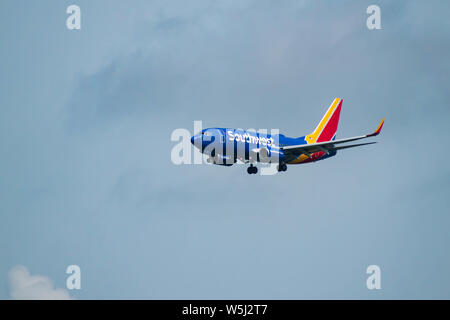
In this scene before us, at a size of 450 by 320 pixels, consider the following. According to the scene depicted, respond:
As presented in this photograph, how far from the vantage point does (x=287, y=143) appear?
132 meters

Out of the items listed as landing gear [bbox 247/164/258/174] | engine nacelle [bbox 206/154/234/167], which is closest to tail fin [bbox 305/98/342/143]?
landing gear [bbox 247/164/258/174]

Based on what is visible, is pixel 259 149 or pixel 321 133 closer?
pixel 259 149

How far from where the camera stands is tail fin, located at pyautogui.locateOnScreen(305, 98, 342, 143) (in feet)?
467

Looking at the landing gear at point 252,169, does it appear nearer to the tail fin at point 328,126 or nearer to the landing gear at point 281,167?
the landing gear at point 281,167

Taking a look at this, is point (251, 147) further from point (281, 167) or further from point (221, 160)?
point (281, 167)

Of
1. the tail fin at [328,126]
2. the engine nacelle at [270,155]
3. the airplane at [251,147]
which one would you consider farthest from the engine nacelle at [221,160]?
the tail fin at [328,126]

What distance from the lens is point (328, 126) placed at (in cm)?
14425

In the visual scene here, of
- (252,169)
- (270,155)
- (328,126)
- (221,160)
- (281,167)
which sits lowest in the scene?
(252,169)

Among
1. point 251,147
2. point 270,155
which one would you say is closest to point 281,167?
point 270,155

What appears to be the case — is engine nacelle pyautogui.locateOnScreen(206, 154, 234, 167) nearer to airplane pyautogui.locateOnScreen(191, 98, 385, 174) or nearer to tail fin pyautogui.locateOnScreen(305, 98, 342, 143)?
airplane pyautogui.locateOnScreen(191, 98, 385, 174)

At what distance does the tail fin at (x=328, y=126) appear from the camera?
142 metres
